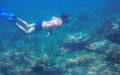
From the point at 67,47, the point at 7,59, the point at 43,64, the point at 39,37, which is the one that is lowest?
the point at 43,64

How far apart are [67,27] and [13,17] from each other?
13.0 m

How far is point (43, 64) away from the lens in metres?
12.3

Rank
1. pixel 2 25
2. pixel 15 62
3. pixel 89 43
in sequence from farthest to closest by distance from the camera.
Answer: pixel 2 25, pixel 89 43, pixel 15 62

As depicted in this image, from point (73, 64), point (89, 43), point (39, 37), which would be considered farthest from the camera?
point (39, 37)

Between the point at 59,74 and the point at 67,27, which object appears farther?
the point at 67,27

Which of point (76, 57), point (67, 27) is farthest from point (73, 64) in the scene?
point (67, 27)

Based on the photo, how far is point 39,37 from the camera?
21453mm

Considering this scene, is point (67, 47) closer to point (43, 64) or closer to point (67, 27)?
point (43, 64)

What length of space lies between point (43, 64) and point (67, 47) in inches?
183

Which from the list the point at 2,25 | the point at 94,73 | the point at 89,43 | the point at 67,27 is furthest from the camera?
the point at 2,25

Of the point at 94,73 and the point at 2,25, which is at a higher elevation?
the point at 2,25

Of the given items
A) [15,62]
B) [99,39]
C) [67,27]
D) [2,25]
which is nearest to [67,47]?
[99,39]

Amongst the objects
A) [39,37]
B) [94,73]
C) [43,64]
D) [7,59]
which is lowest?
[94,73]

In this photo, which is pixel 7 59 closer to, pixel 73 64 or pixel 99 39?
pixel 73 64
